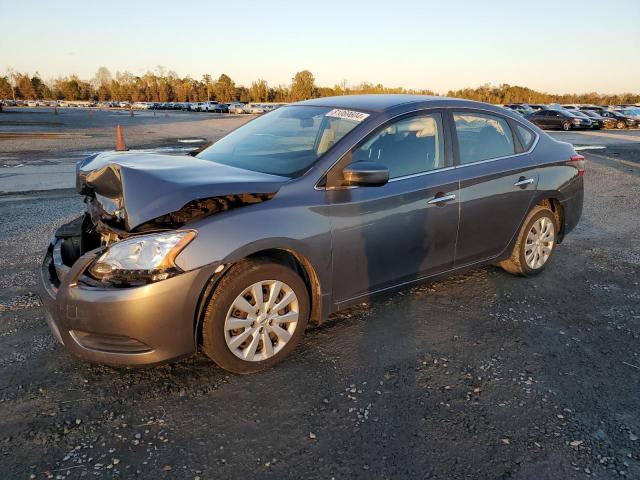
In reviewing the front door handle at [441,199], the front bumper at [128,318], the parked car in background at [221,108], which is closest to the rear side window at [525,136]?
the front door handle at [441,199]

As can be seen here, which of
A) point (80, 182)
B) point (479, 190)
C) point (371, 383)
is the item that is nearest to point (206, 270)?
point (371, 383)

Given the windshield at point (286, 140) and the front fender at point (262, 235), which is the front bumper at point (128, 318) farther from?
the windshield at point (286, 140)

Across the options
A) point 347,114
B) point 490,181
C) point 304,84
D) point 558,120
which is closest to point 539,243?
point 490,181

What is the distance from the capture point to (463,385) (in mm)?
2910

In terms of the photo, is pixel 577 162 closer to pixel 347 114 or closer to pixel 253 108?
pixel 347 114

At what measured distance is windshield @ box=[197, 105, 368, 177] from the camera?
11.3ft

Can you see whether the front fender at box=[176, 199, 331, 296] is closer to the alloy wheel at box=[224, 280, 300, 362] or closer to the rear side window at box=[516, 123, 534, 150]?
the alloy wheel at box=[224, 280, 300, 362]

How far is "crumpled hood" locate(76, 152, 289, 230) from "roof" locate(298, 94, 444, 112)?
3.53ft

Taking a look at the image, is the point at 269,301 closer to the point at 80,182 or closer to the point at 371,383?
the point at 371,383

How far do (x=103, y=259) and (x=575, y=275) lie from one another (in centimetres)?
434

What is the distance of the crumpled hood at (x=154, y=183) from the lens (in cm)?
267

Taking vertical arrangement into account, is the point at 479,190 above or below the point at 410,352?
above

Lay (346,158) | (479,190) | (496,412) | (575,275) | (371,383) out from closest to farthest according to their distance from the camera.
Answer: (496,412)
(371,383)
(346,158)
(479,190)
(575,275)

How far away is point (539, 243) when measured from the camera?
185 inches
